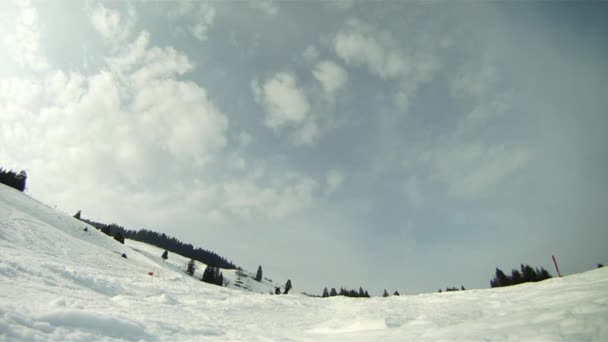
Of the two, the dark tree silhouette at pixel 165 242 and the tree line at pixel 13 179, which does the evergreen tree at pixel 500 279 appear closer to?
the tree line at pixel 13 179

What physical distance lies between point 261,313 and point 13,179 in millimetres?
75636

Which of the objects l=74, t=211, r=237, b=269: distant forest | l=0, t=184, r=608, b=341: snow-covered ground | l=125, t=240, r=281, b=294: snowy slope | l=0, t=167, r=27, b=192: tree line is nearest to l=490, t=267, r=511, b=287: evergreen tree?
l=0, t=184, r=608, b=341: snow-covered ground

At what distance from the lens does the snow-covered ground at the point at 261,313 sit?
538 centimetres

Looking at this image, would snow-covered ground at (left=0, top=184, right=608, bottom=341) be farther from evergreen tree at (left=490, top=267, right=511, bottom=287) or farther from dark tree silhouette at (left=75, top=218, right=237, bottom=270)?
dark tree silhouette at (left=75, top=218, right=237, bottom=270)

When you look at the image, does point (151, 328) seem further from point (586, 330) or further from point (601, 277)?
point (601, 277)

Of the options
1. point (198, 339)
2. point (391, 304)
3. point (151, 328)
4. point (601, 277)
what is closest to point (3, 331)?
point (151, 328)

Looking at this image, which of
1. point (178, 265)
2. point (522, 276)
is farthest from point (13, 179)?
point (522, 276)

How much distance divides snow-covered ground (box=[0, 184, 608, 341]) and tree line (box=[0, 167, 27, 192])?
2116 inches

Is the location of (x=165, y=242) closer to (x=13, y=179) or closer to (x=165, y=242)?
(x=165, y=242)

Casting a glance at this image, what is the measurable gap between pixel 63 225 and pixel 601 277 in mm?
59189

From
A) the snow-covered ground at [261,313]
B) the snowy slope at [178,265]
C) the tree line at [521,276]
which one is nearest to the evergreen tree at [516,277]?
the tree line at [521,276]

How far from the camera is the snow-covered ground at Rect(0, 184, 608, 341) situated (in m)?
5.38

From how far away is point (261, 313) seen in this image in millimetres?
13078

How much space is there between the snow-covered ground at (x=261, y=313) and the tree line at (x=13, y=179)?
53757mm
